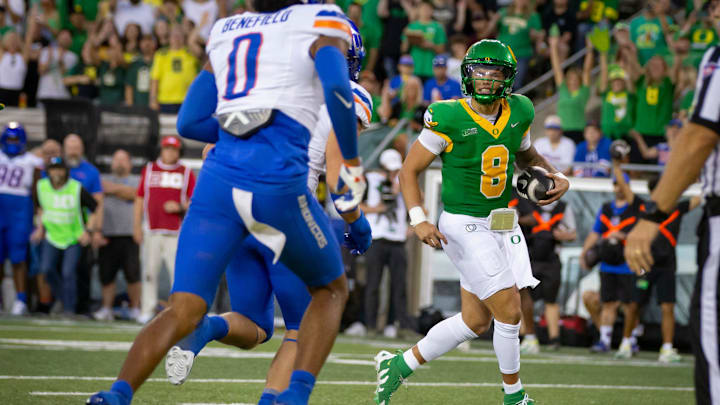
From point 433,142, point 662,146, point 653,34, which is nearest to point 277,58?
point 433,142

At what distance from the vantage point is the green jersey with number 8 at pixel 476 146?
19.0ft

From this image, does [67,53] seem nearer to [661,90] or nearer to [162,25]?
[162,25]

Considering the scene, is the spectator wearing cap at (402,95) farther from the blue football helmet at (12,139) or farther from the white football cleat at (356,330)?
the blue football helmet at (12,139)

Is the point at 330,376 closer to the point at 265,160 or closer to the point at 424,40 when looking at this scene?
the point at 265,160

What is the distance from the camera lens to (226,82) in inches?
157

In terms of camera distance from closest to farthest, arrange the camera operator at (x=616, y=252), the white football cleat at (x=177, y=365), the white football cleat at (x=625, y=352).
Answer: the white football cleat at (x=177, y=365) < the white football cleat at (x=625, y=352) < the camera operator at (x=616, y=252)

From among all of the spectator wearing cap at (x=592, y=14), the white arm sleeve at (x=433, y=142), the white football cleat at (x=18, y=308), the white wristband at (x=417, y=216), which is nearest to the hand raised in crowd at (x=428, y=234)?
the white wristband at (x=417, y=216)

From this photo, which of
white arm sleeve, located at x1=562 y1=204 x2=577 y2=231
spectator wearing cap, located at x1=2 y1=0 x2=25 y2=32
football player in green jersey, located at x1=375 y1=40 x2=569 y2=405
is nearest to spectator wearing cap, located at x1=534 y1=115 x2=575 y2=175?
white arm sleeve, located at x1=562 y1=204 x2=577 y2=231

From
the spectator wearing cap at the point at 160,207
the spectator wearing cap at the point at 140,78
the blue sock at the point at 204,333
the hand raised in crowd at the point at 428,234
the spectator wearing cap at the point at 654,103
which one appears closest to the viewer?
the blue sock at the point at 204,333

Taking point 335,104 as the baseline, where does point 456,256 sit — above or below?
below

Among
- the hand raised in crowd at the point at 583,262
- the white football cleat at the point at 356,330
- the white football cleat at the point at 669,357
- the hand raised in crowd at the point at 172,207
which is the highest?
the hand raised in crowd at the point at 172,207

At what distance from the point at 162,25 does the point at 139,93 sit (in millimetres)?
1119

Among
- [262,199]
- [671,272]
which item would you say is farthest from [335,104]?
[671,272]

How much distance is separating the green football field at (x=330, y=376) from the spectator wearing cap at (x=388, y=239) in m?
1.48
